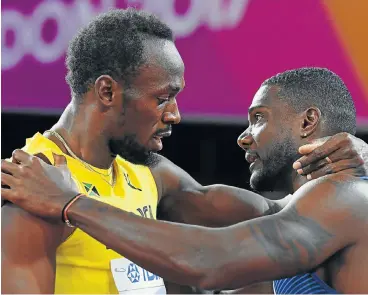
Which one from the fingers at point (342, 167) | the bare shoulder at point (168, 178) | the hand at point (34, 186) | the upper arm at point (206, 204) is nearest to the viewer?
the hand at point (34, 186)

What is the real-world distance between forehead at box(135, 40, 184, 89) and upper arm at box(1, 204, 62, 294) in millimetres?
608

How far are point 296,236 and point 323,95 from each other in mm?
694

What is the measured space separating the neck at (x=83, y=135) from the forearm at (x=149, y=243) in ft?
Answer: 1.22

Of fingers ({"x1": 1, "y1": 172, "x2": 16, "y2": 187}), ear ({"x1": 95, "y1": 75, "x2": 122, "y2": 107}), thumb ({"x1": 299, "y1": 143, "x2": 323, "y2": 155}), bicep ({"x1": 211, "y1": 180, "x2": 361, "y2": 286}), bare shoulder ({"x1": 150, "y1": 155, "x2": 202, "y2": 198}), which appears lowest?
bicep ({"x1": 211, "y1": 180, "x2": 361, "y2": 286})

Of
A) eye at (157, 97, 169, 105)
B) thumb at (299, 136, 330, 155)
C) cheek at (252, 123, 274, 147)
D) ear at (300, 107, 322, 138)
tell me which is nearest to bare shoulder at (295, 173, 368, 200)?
thumb at (299, 136, 330, 155)

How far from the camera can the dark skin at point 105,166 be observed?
7.55 ft

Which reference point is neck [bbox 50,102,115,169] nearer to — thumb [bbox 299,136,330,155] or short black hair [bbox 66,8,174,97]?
short black hair [bbox 66,8,174,97]

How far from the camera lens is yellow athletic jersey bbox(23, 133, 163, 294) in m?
2.55

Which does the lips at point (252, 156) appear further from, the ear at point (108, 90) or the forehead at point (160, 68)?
the ear at point (108, 90)

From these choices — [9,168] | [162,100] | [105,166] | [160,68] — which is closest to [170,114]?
[162,100]

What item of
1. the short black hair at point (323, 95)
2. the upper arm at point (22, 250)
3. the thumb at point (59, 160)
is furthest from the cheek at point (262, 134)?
the upper arm at point (22, 250)

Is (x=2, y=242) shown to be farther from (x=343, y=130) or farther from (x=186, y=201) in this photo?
(x=343, y=130)

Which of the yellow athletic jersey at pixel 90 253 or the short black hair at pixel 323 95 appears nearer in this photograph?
the yellow athletic jersey at pixel 90 253

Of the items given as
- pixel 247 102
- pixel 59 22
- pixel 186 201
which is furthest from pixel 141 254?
pixel 59 22
